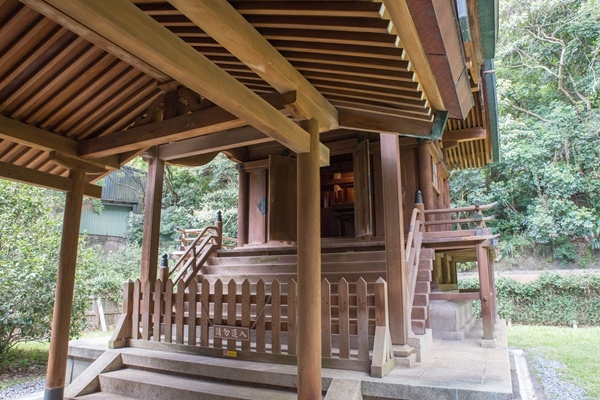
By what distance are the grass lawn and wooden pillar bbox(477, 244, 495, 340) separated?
1.40m

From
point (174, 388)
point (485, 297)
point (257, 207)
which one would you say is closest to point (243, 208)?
point (257, 207)

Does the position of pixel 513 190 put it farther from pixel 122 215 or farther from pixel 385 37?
pixel 122 215

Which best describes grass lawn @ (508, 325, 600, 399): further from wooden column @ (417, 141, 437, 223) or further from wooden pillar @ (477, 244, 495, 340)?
wooden column @ (417, 141, 437, 223)

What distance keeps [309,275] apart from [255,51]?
187 cm

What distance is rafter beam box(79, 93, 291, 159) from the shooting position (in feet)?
12.6

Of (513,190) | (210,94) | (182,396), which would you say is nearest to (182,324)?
(182,396)

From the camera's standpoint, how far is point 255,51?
2674mm

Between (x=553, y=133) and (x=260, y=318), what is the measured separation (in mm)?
19530

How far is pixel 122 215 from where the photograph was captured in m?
22.1

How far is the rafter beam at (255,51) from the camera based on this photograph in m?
2.19

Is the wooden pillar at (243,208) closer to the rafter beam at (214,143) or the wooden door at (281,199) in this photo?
the wooden door at (281,199)

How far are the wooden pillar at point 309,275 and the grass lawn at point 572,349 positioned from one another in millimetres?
4352

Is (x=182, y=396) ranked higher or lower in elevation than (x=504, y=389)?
lower

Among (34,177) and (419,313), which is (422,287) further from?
(34,177)
